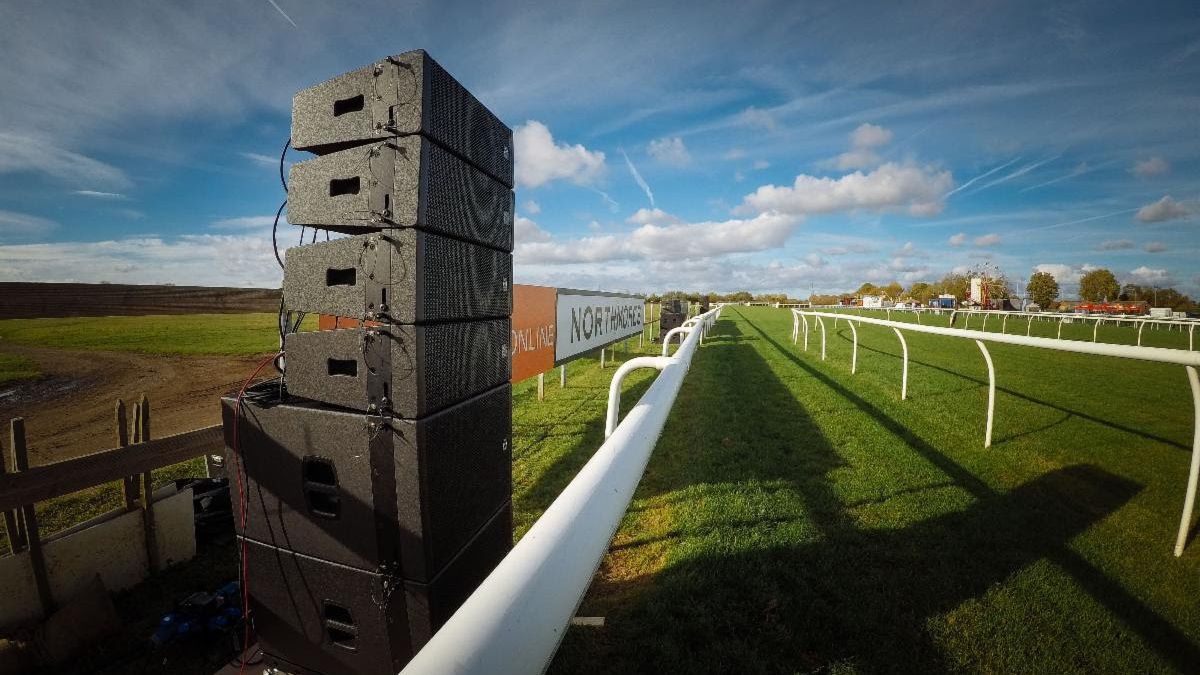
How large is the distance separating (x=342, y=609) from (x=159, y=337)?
23.3 metres

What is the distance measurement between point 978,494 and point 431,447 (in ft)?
11.5

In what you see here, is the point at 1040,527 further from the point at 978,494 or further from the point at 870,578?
the point at 870,578

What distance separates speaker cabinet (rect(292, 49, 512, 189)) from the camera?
154 cm

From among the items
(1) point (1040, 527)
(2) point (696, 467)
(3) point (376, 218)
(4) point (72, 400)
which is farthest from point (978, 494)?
(4) point (72, 400)

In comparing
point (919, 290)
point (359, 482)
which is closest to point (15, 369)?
point (359, 482)

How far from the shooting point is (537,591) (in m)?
0.70

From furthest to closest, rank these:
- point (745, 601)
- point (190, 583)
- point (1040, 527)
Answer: point (190, 583) → point (1040, 527) → point (745, 601)

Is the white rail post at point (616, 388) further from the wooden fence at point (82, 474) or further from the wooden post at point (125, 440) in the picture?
the wooden post at point (125, 440)

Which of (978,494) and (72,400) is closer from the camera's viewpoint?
(978,494)

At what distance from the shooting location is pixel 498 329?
221cm

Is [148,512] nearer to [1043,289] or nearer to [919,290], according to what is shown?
[1043,289]

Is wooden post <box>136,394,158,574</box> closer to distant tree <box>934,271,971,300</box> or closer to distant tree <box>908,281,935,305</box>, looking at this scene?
distant tree <box>934,271,971,300</box>

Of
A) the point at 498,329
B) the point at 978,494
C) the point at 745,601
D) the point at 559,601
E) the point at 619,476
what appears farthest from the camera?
the point at 978,494

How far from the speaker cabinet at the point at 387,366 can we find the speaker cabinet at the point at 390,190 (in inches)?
15.5
